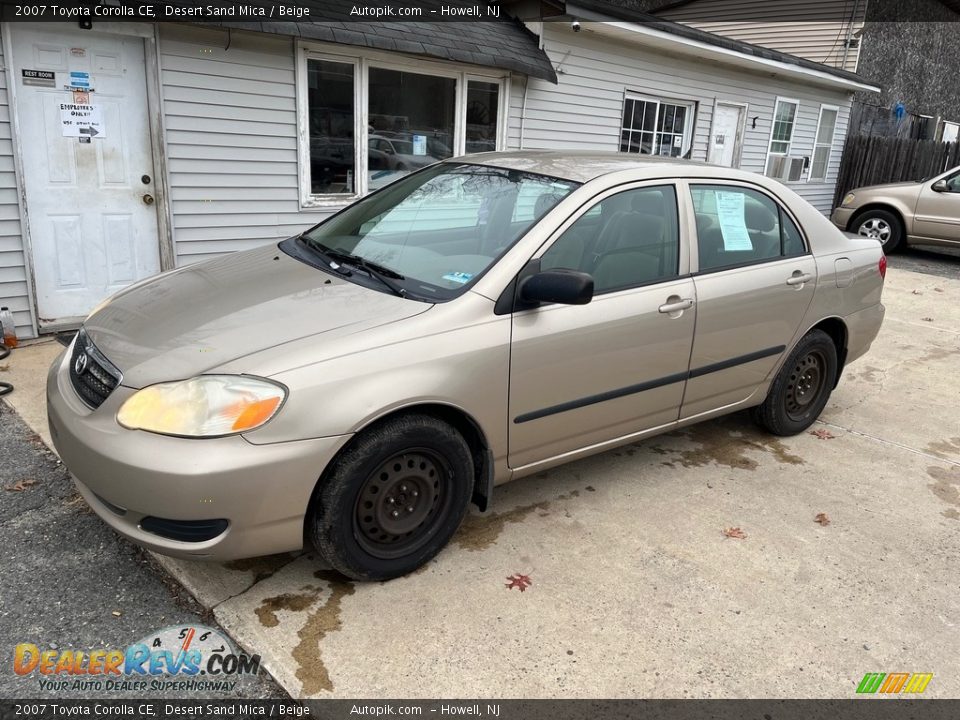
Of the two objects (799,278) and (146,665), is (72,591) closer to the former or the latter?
(146,665)

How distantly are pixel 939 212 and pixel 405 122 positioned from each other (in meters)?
8.72

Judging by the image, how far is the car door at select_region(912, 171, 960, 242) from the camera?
11000 millimetres

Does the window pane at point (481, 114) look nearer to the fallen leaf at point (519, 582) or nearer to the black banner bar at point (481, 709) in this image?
the fallen leaf at point (519, 582)

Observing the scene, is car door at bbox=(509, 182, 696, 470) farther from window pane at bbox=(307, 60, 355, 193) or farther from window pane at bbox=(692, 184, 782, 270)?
window pane at bbox=(307, 60, 355, 193)

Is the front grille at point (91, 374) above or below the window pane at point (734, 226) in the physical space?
below

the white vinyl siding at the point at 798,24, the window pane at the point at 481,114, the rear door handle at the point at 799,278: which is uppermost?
the white vinyl siding at the point at 798,24

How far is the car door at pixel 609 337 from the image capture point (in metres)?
3.00

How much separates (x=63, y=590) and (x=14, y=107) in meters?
4.01

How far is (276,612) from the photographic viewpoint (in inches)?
103

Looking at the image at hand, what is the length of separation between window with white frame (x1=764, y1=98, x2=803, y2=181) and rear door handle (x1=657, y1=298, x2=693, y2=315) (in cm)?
1061

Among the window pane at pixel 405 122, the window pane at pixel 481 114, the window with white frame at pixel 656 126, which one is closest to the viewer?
the window pane at pixel 405 122

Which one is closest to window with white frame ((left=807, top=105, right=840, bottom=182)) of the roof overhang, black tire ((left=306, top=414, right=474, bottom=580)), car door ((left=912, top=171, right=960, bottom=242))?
the roof overhang

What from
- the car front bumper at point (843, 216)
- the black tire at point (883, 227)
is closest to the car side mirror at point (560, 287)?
the black tire at point (883, 227)

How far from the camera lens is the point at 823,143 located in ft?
46.9
